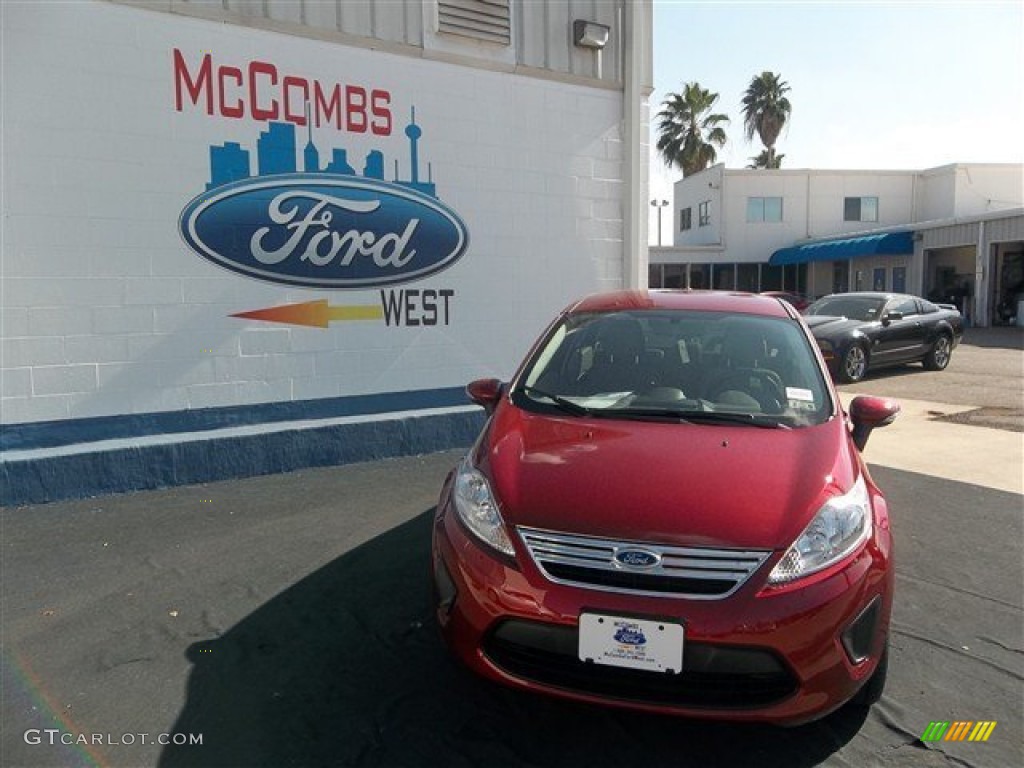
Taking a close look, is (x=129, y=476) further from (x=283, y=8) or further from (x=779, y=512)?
(x=779, y=512)

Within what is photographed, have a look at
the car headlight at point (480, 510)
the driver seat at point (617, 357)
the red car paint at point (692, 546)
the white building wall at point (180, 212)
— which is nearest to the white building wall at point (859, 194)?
the white building wall at point (180, 212)

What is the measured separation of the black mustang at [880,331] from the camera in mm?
12203

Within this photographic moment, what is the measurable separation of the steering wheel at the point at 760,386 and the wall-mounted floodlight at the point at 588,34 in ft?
15.7

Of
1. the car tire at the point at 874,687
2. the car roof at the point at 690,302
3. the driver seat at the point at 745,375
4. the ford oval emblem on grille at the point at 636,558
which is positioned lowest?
the car tire at the point at 874,687

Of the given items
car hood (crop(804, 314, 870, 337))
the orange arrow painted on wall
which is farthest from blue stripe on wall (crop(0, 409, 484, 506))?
car hood (crop(804, 314, 870, 337))

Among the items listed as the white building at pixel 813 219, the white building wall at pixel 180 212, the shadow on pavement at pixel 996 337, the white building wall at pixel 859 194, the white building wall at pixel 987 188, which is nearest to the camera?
the white building wall at pixel 180 212

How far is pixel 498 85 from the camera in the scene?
22.2 feet

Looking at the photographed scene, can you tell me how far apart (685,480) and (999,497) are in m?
4.19

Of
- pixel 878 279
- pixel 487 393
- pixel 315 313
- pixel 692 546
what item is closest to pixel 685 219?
pixel 878 279

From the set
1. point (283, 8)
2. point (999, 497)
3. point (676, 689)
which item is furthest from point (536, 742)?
point (283, 8)

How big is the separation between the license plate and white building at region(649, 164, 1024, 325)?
3013cm

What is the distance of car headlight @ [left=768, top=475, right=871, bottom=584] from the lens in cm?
236

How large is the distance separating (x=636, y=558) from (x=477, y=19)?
5.71 metres

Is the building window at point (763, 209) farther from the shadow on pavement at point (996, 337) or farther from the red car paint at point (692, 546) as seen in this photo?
the red car paint at point (692, 546)
